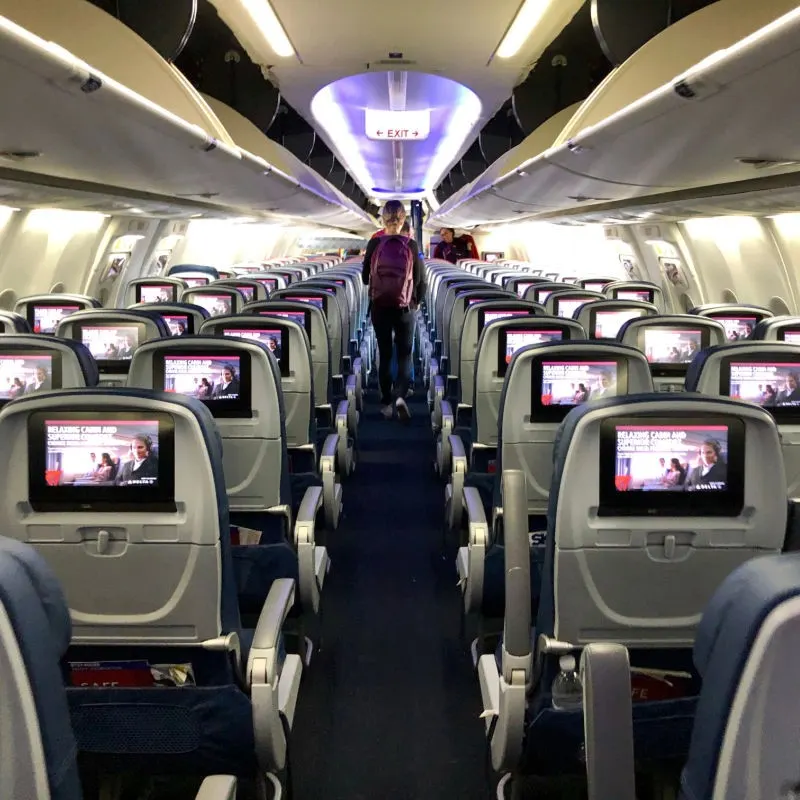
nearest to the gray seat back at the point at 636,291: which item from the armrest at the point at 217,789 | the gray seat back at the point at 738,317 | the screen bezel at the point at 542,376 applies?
the gray seat back at the point at 738,317

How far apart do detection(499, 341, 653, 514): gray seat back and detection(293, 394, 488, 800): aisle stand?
104cm

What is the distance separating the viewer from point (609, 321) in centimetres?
741

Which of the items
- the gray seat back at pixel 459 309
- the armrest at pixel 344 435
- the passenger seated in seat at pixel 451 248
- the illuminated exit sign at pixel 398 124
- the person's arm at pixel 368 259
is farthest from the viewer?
the passenger seated in seat at pixel 451 248

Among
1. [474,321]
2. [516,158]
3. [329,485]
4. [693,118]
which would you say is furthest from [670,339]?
[516,158]

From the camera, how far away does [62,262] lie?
12570 millimetres

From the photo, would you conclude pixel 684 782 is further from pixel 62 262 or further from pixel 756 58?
pixel 62 262

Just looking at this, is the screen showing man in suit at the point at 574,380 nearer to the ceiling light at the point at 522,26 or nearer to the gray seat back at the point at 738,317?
the ceiling light at the point at 522,26

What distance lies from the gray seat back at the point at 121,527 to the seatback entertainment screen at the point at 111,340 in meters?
3.21

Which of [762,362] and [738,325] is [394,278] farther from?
[762,362]

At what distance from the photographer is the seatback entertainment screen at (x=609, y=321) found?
24.2ft

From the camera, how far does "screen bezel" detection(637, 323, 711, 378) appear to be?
5.79 m

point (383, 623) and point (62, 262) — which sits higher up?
point (62, 262)

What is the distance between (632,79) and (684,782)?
21.2 ft

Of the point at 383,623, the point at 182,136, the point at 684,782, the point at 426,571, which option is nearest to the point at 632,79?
the point at 182,136
